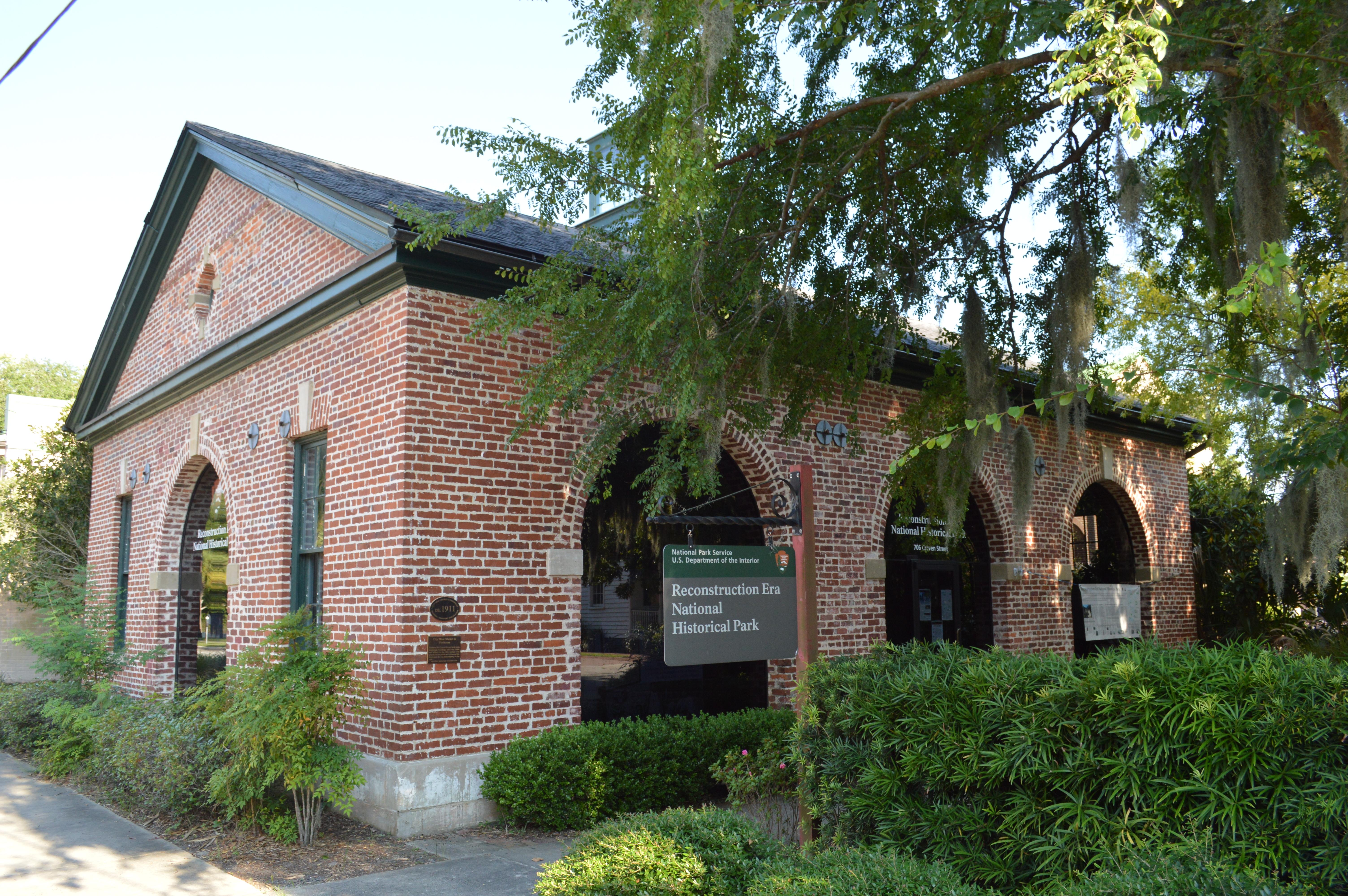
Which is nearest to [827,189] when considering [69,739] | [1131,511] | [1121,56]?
[1121,56]

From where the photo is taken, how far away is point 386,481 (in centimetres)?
849

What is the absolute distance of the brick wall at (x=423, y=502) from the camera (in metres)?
8.31

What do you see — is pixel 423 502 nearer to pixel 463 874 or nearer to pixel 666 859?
pixel 463 874

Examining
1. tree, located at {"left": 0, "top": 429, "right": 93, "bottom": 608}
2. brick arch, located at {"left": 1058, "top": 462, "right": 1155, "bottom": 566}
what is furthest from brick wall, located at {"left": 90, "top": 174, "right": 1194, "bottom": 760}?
tree, located at {"left": 0, "top": 429, "right": 93, "bottom": 608}

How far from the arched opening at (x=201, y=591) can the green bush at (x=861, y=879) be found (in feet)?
37.1

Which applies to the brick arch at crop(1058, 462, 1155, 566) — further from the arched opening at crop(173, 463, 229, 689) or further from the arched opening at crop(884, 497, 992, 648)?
the arched opening at crop(173, 463, 229, 689)

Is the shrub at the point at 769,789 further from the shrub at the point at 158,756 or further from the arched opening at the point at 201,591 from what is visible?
the arched opening at the point at 201,591

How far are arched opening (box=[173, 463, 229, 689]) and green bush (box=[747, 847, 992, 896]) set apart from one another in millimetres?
11317

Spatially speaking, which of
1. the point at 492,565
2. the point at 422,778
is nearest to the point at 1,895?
the point at 422,778

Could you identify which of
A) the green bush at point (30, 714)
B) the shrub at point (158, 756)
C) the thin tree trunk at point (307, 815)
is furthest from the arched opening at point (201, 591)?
the thin tree trunk at point (307, 815)

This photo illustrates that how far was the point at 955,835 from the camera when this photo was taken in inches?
185

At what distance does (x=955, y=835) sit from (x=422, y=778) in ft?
15.8

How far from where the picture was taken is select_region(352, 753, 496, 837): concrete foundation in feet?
25.7

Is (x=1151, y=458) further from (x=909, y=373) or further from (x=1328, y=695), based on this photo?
(x=1328, y=695)
